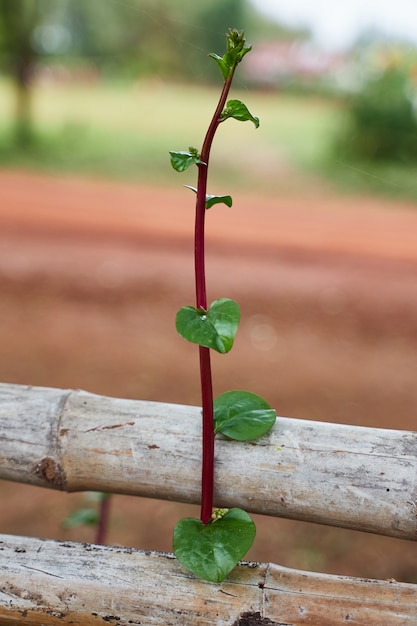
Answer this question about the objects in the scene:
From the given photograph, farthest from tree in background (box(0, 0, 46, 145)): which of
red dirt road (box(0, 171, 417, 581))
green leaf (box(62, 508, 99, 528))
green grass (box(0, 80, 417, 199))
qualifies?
green leaf (box(62, 508, 99, 528))

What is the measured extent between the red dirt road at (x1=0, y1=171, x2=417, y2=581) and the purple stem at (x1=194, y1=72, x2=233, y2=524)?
1154 millimetres

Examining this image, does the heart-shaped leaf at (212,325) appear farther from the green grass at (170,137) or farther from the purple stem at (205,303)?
the green grass at (170,137)

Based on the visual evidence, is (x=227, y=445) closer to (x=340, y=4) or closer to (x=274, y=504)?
(x=274, y=504)

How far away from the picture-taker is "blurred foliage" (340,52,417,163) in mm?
5867

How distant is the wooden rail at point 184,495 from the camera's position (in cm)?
85

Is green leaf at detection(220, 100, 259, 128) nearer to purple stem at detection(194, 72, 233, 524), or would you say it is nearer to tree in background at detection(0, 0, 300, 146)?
purple stem at detection(194, 72, 233, 524)

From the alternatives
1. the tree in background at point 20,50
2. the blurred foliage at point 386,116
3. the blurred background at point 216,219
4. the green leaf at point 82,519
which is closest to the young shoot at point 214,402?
the blurred background at point 216,219

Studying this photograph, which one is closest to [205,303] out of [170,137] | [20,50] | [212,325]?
[212,325]

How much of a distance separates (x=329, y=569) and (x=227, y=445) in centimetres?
113

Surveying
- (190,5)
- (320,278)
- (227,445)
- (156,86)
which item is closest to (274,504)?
(227,445)

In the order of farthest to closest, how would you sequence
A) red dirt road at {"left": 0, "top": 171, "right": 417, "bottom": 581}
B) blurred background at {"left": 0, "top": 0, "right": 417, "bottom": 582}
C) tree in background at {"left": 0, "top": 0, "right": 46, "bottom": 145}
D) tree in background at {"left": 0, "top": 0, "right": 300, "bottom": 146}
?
1. tree in background at {"left": 0, "top": 0, "right": 46, "bottom": 145}
2. tree in background at {"left": 0, "top": 0, "right": 300, "bottom": 146}
3. blurred background at {"left": 0, "top": 0, "right": 417, "bottom": 582}
4. red dirt road at {"left": 0, "top": 171, "right": 417, "bottom": 581}

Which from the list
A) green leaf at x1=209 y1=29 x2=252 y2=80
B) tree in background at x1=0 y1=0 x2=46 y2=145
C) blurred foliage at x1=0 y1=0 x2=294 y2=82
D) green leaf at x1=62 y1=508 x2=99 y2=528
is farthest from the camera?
tree in background at x1=0 y1=0 x2=46 y2=145

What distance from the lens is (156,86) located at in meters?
6.87

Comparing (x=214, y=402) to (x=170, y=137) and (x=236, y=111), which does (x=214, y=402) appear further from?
(x=170, y=137)
